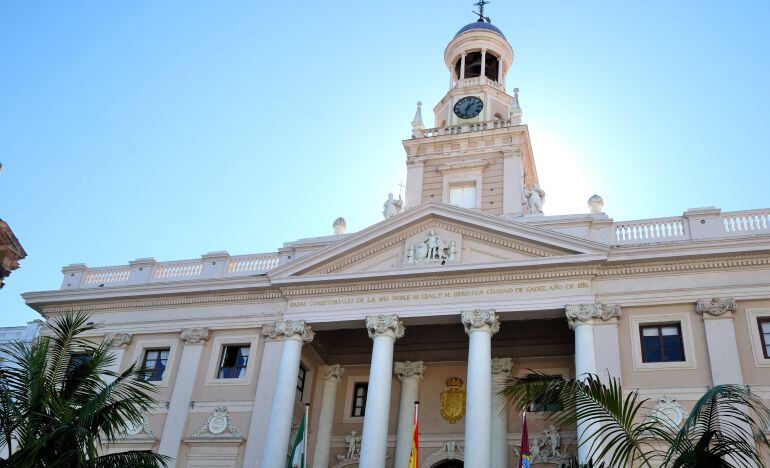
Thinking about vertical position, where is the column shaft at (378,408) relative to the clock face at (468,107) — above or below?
below

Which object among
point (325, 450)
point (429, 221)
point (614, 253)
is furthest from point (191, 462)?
point (614, 253)

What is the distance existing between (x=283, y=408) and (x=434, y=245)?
6.85m

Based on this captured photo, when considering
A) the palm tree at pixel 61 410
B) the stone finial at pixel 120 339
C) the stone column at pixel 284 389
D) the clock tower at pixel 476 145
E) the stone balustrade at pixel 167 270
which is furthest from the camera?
the clock tower at pixel 476 145

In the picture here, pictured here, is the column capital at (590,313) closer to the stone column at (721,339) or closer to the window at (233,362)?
the stone column at (721,339)

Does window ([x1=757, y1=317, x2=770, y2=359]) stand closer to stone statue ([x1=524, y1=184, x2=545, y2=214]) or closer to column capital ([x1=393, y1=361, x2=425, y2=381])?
stone statue ([x1=524, y1=184, x2=545, y2=214])

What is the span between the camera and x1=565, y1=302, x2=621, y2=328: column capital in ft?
71.7

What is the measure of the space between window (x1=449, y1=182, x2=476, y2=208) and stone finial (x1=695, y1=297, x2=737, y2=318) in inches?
418

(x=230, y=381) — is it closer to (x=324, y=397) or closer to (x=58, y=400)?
(x=324, y=397)

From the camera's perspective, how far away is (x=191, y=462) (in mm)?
24078

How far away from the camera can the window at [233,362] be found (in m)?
25.4

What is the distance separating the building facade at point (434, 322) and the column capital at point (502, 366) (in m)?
0.05

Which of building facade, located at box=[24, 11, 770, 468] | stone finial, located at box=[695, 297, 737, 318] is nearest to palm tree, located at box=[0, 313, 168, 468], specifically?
building facade, located at box=[24, 11, 770, 468]

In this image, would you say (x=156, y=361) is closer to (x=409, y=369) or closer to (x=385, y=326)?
(x=385, y=326)

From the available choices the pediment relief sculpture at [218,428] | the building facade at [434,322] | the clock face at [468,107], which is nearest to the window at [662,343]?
the building facade at [434,322]
